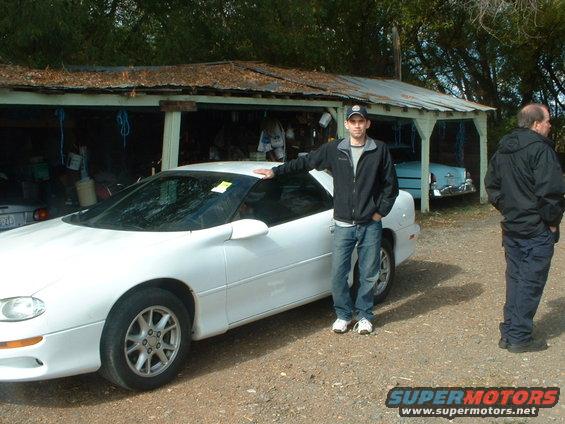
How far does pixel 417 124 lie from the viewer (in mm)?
12867

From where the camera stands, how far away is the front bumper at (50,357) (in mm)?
3656

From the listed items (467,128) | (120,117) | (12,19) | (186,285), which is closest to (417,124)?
(467,128)

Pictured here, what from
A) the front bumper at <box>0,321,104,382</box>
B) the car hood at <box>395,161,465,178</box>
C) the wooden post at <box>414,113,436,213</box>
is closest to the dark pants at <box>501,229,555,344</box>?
the front bumper at <box>0,321,104,382</box>

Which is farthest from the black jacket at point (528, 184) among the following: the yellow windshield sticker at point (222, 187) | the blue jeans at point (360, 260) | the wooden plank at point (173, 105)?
the wooden plank at point (173, 105)

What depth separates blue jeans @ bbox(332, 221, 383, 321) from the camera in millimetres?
5129

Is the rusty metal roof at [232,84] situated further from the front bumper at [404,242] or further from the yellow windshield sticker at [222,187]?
the front bumper at [404,242]

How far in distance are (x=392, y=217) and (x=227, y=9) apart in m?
12.6

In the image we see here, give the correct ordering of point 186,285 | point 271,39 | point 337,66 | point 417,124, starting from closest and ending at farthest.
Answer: point 186,285, point 417,124, point 271,39, point 337,66

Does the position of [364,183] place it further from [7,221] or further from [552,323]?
[7,221]

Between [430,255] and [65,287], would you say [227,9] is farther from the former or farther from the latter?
[65,287]

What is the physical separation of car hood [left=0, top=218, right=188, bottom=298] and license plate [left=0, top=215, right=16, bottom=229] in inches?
131

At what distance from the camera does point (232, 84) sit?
934 centimetres

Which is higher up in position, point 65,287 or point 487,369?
point 65,287

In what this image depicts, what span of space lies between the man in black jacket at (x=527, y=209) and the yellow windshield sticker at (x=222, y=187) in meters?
2.00
